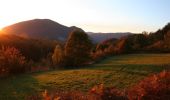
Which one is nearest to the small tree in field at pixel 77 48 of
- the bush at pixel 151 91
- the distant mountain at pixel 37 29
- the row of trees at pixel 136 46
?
the row of trees at pixel 136 46

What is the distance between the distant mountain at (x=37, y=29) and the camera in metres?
148

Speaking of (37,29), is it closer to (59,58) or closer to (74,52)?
(59,58)

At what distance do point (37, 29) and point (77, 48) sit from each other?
11408 centimetres

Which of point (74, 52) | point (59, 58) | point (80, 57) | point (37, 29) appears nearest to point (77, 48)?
point (74, 52)

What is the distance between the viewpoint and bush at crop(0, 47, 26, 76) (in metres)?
30.9

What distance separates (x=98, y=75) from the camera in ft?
85.3

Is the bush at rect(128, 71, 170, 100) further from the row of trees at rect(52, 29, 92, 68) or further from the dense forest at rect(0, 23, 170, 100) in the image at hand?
the row of trees at rect(52, 29, 92, 68)

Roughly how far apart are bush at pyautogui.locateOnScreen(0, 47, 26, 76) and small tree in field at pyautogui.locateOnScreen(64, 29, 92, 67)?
6958mm

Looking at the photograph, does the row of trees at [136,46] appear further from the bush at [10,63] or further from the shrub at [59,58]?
the bush at [10,63]

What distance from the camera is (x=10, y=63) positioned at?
31609 millimetres

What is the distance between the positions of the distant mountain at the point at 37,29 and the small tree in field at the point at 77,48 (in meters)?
104

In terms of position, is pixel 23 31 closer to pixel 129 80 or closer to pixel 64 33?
pixel 64 33

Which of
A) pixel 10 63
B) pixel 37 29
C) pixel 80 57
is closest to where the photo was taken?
pixel 10 63

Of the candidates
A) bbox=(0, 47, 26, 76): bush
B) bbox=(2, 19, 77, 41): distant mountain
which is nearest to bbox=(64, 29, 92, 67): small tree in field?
bbox=(0, 47, 26, 76): bush
